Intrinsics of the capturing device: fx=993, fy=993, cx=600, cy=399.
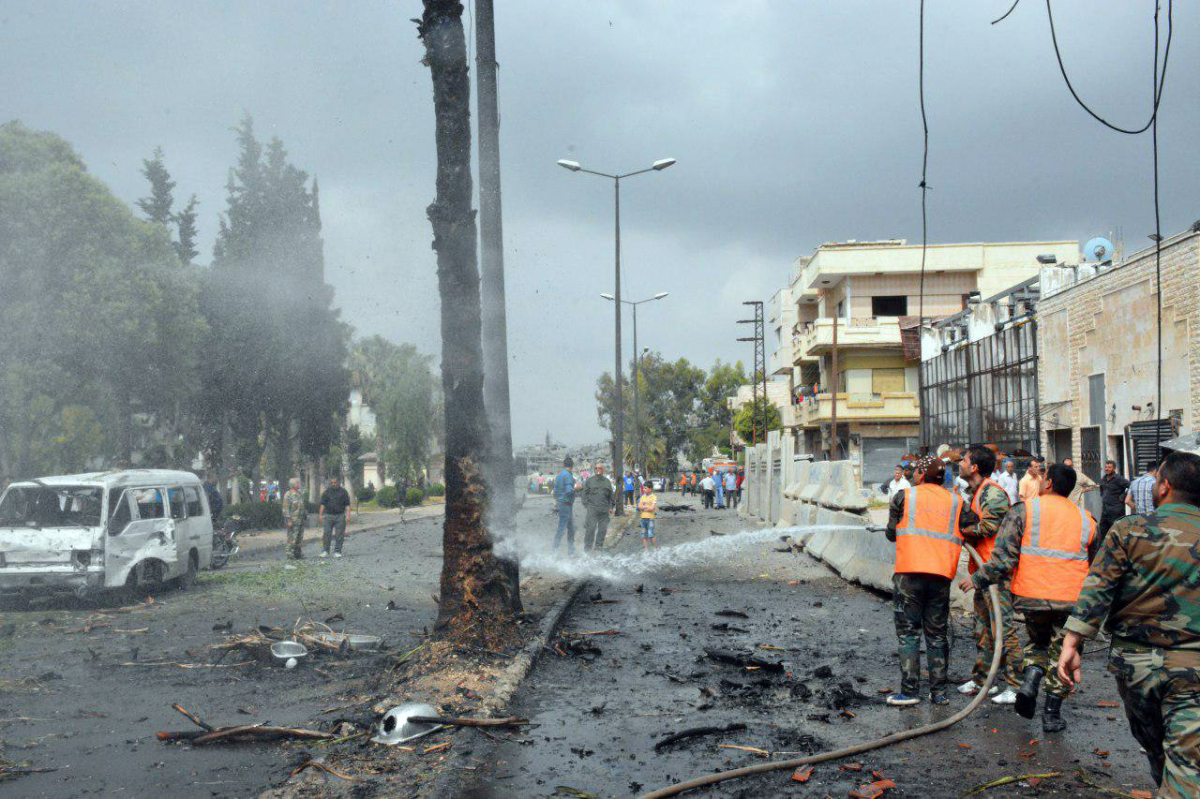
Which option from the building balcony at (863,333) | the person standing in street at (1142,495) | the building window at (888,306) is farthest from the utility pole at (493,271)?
Answer: the building window at (888,306)

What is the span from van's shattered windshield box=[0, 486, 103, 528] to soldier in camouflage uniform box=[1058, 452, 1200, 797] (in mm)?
12253

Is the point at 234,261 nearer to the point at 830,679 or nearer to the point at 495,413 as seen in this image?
the point at 495,413

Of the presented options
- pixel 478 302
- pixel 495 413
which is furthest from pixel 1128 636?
pixel 495 413

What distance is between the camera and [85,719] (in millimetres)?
6941

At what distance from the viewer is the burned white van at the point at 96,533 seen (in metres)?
12.3

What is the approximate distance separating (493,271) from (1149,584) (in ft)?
30.2

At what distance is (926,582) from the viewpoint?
728cm

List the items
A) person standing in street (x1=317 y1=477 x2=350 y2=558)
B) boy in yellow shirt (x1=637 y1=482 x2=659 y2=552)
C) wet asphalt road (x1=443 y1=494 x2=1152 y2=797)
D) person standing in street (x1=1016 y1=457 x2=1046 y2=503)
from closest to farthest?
wet asphalt road (x1=443 y1=494 x2=1152 y2=797)
person standing in street (x1=1016 y1=457 x2=1046 y2=503)
person standing in street (x1=317 y1=477 x2=350 y2=558)
boy in yellow shirt (x1=637 y1=482 x2=659 y2=552)

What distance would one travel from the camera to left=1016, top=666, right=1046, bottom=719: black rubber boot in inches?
232

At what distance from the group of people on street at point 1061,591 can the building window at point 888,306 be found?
4210 cm

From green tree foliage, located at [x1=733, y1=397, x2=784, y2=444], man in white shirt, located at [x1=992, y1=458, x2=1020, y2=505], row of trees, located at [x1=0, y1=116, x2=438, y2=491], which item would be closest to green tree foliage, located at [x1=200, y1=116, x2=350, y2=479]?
row of trees, located at [x1=0, y1=116, x2=438, y2=491]

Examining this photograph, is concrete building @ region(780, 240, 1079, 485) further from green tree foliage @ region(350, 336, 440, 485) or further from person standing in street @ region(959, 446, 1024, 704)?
person standing in street @ region(959, 446, 1024, 704)

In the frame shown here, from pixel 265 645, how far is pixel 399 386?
159 feet

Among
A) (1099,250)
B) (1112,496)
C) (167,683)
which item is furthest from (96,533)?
(1099,250)
